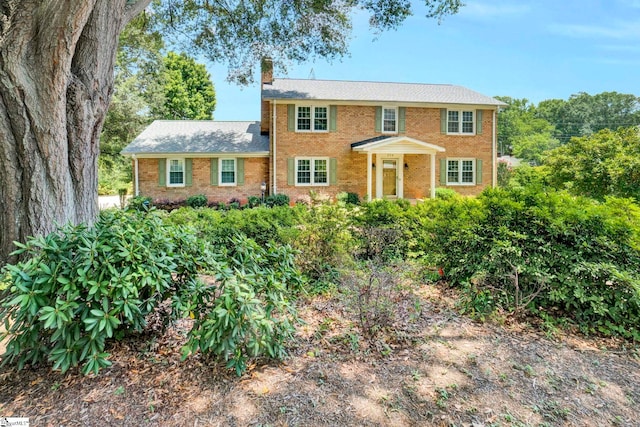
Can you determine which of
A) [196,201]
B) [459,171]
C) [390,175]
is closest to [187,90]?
[196,201]

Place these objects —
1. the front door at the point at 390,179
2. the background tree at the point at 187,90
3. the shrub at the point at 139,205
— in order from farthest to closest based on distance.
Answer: the background tree at the point at 187,90
the front door at the point at 390,179
the shrub at the point at 139,205

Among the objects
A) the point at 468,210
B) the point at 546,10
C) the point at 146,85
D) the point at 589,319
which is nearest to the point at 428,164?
the point at 546,10

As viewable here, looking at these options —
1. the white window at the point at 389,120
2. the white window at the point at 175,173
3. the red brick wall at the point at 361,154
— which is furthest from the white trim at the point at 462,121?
the white window at the point at 175,173

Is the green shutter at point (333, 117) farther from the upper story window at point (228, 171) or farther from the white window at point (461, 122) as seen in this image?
the white window at point (461, 122)

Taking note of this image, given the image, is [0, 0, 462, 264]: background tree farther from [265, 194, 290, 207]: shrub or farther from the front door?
the front door

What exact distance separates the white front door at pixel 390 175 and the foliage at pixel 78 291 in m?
16.2

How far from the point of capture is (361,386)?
2.51m

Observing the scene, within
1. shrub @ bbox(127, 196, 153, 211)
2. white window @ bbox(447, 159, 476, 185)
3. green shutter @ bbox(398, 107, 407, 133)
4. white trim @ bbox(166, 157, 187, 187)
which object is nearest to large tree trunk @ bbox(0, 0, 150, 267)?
shrub @ bbox(127, 196, 153, 211)

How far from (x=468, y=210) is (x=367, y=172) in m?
12.8

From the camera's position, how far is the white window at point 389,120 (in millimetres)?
17769

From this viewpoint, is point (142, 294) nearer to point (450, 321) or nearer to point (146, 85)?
point (450, 321)

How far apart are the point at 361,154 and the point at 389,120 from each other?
2.46 m

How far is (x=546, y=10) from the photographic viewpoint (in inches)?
346

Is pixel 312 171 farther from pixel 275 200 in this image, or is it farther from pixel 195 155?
pixel 195 155
